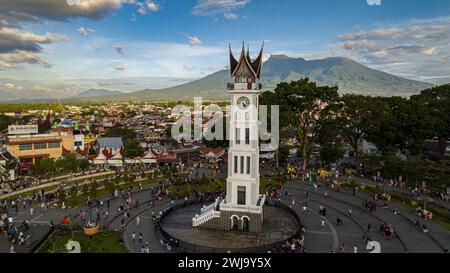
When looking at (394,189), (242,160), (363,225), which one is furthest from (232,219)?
(394,189)

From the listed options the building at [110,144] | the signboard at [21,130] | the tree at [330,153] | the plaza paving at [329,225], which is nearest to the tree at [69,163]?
the building at [110,144]

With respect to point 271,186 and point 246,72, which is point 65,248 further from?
point 271,186

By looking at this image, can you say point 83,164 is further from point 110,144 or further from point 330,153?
point 330,153

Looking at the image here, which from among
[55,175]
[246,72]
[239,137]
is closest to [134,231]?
[239,137]

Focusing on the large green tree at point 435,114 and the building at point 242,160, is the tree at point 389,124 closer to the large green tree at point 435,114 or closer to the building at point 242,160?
the large green tree at point 435,114

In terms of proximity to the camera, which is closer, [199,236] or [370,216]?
[199,236]

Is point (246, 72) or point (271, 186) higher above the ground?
point (246, 72)
